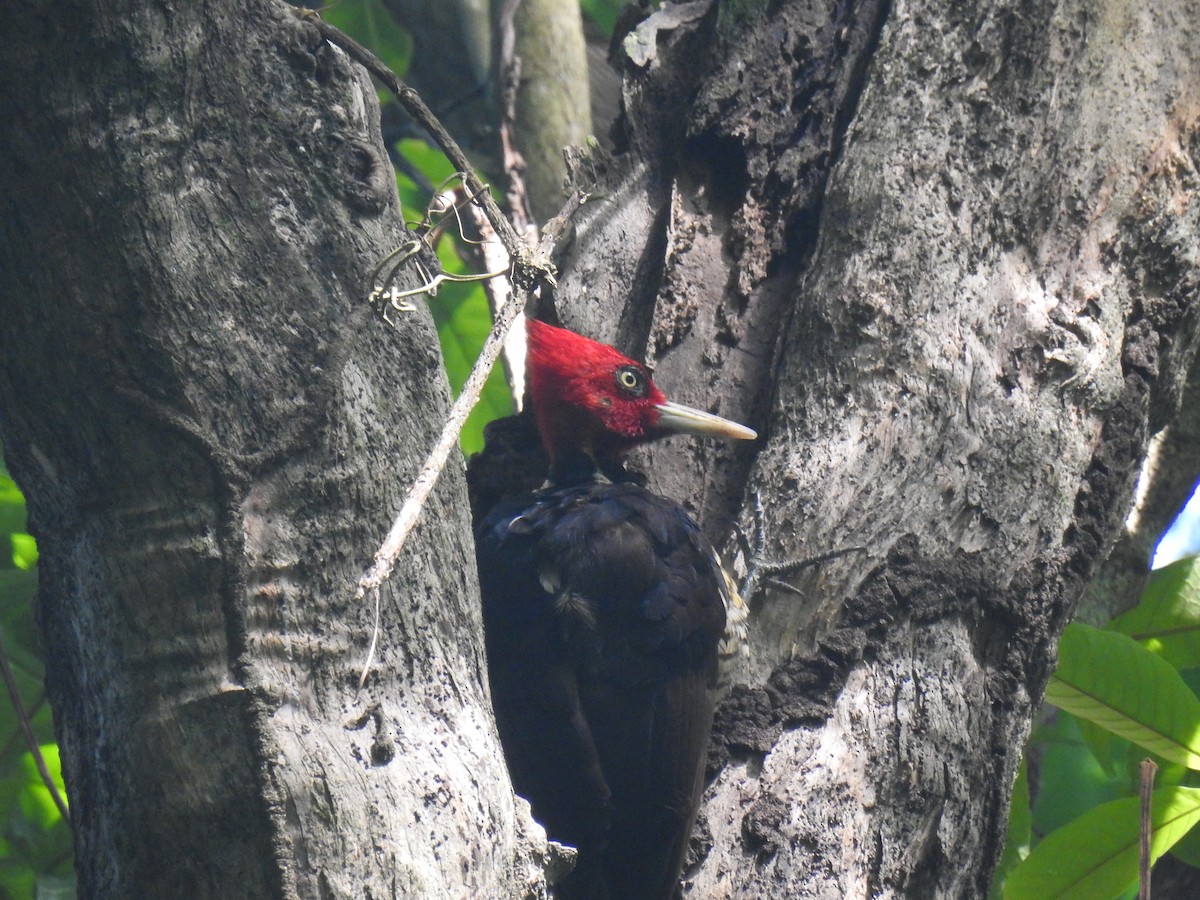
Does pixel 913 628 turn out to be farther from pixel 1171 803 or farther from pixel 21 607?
pixel 21 607

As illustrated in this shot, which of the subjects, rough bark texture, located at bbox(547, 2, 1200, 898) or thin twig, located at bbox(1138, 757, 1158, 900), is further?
rough bark texture, located at bbox(547, 2, 1200, 898)

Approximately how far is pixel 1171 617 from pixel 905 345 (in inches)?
55.6

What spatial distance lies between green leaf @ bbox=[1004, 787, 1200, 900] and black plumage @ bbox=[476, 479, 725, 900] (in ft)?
2.60

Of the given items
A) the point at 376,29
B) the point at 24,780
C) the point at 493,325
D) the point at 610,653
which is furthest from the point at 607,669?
the point at 376,29

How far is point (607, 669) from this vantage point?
277 centimetres

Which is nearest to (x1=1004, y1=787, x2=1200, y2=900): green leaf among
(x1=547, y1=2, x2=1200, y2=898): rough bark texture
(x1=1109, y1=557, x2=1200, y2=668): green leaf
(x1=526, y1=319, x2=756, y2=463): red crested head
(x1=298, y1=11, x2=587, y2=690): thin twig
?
(x1=547, y1=2, x2=1200, y2=898): rough bark texture

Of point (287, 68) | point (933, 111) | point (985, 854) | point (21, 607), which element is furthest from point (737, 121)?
point (21, 607)

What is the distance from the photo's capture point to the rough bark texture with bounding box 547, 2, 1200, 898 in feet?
7.17

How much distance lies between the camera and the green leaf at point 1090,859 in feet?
8.38

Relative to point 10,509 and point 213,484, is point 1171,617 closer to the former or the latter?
point 213,484

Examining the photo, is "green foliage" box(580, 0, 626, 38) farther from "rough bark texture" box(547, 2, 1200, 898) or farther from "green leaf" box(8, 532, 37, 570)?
"green leaf" box(8, 532, 37, 570)

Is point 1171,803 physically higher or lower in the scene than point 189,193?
lower

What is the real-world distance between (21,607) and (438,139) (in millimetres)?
1927

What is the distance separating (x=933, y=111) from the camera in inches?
105
